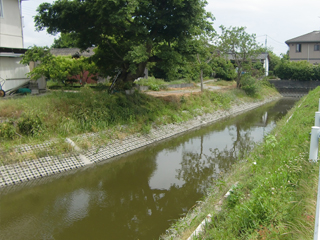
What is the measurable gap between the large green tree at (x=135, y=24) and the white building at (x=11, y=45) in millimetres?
2966

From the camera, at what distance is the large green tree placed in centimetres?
1416

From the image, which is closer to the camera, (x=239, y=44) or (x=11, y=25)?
(x=11, y=25)

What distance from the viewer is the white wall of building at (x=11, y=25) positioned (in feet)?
59.6

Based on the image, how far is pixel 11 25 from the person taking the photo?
61.3ft

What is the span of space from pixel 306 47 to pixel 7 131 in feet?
164

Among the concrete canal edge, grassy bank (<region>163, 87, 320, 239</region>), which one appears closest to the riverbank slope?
the concrete canal edge

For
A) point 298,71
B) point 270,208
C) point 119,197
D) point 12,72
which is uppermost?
point 298,71

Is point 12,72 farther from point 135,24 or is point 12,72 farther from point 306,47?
point 306,47

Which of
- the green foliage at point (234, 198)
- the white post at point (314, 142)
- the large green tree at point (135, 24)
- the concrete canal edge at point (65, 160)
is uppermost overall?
the large green tree at point (135, 24)

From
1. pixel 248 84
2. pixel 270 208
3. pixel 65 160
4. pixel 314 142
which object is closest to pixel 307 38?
pixel 248 84

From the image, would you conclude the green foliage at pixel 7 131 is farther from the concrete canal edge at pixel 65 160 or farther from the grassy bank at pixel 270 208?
the grassy bank at pixel 270 208

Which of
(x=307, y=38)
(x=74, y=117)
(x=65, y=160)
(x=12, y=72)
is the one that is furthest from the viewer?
(x=307, y=38)

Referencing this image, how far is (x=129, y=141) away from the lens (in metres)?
14.1

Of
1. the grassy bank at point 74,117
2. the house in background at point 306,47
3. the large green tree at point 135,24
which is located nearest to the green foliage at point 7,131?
the grassy bank at point 74,117
